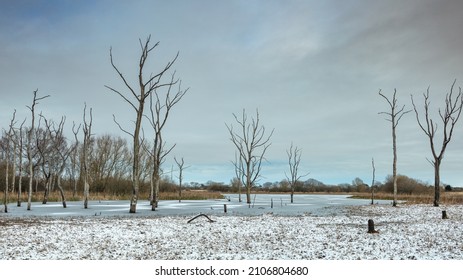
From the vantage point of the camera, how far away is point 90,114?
2928 cm

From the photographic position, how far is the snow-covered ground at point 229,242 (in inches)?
397

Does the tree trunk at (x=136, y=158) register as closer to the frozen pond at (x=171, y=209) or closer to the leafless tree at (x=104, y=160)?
the frozen pond at (x=171, y=209)

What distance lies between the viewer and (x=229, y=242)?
1205 cm

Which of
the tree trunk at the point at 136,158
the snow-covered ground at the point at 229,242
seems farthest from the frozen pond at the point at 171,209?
the snow-covered ground at the point at 229,242

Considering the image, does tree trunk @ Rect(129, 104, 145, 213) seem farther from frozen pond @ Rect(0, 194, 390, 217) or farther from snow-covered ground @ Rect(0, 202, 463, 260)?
snow-covered ground @ Rect(0, 202, 463, 260)

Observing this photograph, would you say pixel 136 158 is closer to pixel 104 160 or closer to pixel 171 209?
pixel 171 209

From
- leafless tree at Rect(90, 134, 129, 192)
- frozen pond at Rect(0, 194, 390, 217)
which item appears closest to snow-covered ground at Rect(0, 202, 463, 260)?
frozen pond at Rect(0, 194, 390, 217)

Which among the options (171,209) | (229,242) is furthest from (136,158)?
(229,242)

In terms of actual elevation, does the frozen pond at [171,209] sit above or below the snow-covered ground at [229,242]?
below

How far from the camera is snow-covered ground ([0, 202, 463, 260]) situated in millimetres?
10078

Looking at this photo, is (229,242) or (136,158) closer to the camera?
(229,242)

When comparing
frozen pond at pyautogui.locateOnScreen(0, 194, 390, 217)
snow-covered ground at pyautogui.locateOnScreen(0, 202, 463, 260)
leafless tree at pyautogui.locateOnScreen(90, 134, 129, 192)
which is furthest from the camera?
leafless tree at pyautogui.locateOnScreen(90, 134, 129, 192)
